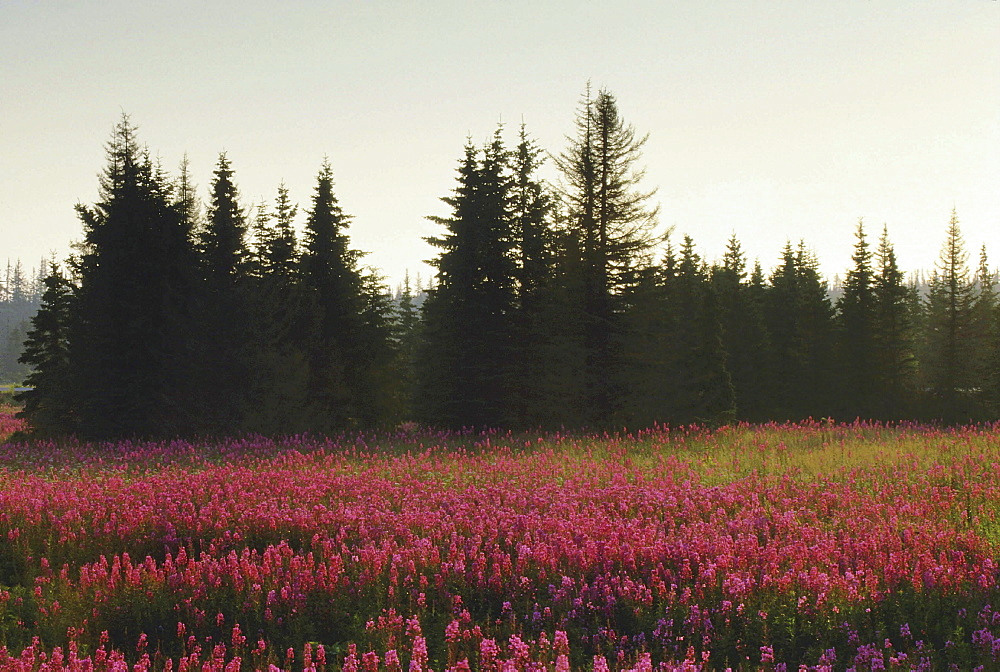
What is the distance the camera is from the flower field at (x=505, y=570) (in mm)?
5188

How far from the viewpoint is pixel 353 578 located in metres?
6.47

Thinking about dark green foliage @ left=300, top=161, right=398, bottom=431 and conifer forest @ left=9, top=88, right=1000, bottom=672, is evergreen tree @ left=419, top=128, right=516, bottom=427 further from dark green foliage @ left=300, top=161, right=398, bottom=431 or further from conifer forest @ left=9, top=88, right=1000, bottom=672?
dark green foliage @ left=300, top=161, right=398, bottom=431

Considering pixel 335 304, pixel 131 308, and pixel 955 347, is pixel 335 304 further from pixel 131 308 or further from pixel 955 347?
pixel 955 347

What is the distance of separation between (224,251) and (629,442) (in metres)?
15.6

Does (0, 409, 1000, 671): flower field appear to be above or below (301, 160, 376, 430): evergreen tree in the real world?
below

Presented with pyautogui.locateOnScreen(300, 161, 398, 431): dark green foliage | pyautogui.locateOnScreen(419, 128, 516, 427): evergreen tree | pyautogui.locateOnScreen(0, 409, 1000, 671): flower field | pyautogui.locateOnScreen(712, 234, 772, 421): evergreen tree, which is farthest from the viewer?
pyautogui.locateOnScreen(712, 234, 772, 421): evergreen tree

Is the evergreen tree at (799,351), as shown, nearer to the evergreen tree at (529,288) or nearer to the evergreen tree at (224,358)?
the evergreen tree at (529,288)

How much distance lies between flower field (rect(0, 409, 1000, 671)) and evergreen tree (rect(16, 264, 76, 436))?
51.7 feet

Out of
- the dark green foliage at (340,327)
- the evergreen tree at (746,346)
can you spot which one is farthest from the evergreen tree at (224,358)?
the evergreen tree at (746,346)

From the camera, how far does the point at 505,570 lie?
Answer: 6457 mm

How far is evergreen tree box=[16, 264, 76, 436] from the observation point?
2459cm

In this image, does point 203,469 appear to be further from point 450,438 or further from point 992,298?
point 992,298

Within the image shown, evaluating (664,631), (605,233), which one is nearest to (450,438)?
(605,233)

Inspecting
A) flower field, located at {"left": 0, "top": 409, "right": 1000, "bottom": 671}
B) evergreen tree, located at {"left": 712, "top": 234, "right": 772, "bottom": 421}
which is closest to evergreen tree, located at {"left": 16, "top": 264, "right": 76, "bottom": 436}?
flower field, located at {"left": 0, "top": 409, "right": 1000, "bottom": 671}
